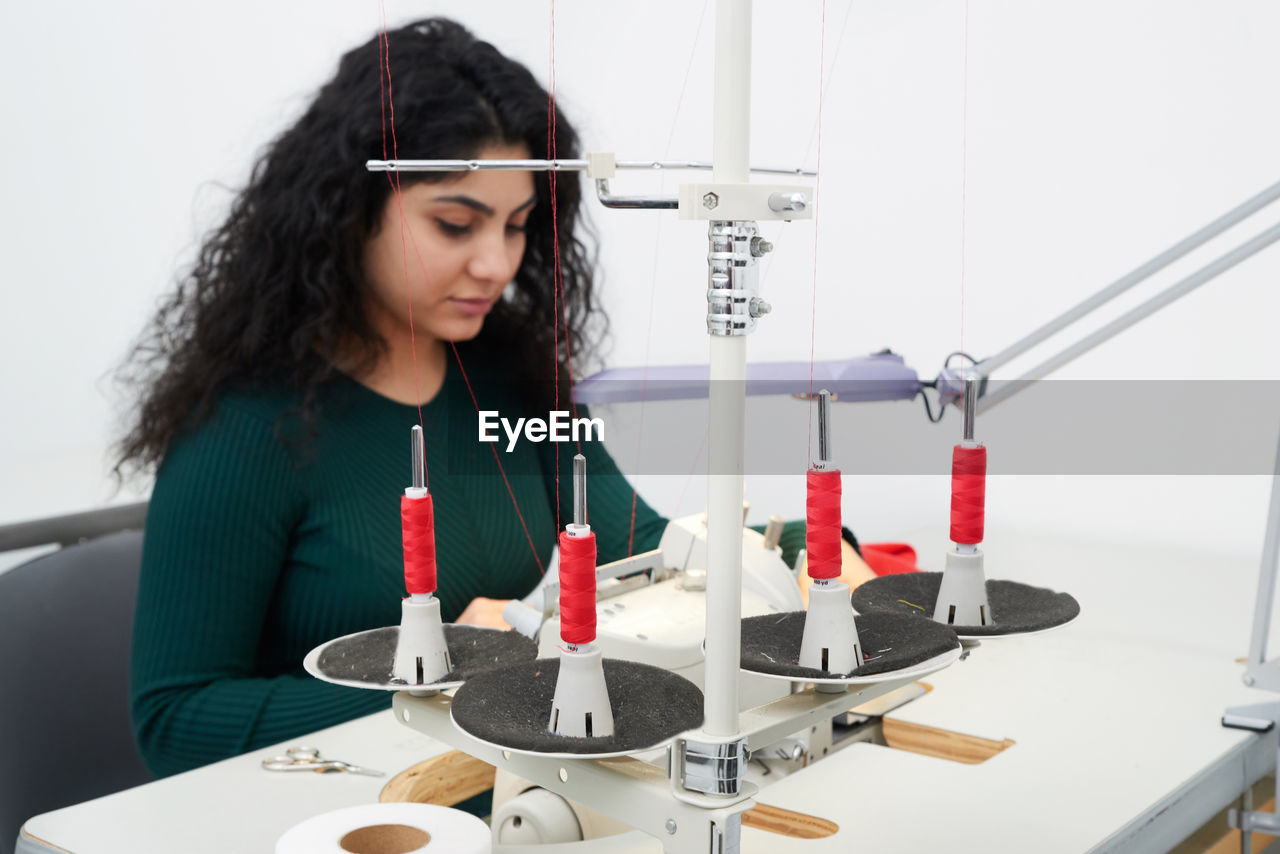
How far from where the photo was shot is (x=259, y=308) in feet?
4.59

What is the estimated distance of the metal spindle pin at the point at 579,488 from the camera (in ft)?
1.94

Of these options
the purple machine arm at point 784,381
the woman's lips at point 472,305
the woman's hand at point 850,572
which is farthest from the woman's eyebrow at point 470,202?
the woman's hand at point 850,572

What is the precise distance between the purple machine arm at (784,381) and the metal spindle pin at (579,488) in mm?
740

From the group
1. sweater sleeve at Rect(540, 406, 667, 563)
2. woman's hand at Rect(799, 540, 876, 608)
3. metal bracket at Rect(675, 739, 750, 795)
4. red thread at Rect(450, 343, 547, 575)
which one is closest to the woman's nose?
red thread at Rect(450, 343, 547, 575)

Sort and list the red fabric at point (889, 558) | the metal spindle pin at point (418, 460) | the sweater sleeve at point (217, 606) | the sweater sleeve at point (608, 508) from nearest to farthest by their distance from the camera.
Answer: the metal spindle pin at point (418, 460), the sweater sleeve at point (217, 606), the red fabric at point (889, 558), the sweater sleeve at point (608, 508)

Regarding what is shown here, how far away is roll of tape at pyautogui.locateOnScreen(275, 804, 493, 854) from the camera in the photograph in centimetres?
62

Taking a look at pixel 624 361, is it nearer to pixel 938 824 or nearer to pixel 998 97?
pixel 998 97

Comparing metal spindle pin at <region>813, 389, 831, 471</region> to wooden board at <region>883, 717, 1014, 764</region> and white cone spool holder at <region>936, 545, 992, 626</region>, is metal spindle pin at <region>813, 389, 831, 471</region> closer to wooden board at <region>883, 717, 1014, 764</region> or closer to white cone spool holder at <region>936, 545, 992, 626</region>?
white cone spool holder at <region>936, 545, 992, 626</region>

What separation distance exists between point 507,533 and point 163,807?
67 cm

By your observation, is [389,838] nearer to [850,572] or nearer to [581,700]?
[581,700]

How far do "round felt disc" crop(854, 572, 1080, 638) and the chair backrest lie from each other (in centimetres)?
98

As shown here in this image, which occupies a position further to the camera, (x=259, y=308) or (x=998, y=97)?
(x=998, y=97)

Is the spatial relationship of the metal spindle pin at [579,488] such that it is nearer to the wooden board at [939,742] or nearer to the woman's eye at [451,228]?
the wooden board at [939,742]

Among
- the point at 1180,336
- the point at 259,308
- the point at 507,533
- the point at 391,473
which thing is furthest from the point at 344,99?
the point at 1180,336
